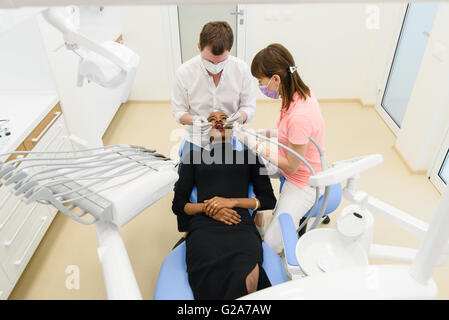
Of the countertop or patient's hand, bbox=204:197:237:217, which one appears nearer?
patient's hand, bbox=204:197:237:217

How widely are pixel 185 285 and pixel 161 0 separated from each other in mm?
1451

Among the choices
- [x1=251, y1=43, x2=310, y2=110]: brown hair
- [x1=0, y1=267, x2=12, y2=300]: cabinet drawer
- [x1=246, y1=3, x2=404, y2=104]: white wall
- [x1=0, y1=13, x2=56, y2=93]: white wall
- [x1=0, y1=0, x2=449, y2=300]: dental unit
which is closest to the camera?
[x1=0, y1=0, x2=449, y2=300]: dental unit

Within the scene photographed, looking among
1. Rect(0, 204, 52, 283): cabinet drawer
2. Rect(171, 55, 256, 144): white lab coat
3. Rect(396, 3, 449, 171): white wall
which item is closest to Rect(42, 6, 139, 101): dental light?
Rect(171, 55, 256, 144): white lab coat

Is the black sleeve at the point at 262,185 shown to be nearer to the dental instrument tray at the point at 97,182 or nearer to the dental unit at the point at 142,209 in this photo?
the dental unit at the point at 142,209

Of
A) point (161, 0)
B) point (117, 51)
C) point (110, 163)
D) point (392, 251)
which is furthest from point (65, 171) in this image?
point (392, 251)

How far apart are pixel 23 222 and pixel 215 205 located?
125 cm

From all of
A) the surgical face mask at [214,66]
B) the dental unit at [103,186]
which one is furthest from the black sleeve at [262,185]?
the dental unit at [103,186]

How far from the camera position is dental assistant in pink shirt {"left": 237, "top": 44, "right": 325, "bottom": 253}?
5.65 feet

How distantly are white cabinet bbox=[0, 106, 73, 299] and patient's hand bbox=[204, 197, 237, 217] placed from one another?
1.03m

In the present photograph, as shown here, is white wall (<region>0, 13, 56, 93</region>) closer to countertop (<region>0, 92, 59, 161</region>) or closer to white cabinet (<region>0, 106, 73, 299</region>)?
countertop (<region>0, 92, 59, 161</region>)

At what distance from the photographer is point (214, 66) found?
2.09 meters

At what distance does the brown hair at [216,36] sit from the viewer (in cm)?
190

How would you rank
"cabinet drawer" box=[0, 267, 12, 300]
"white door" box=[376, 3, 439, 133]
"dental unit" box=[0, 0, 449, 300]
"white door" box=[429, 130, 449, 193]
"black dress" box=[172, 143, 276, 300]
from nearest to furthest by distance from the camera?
"dental unit" box=[0, 0, 449, 300]
"black dress" box=[172, 143, 276, 300]
"cabinet drawer" box=[0, 267, 12, 300]
"white door" box=[429, 130, 449, 193]
"white door" box=[376, 3, 439, 133]

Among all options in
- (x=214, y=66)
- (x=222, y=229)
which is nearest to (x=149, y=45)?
(x=214, y=66)
